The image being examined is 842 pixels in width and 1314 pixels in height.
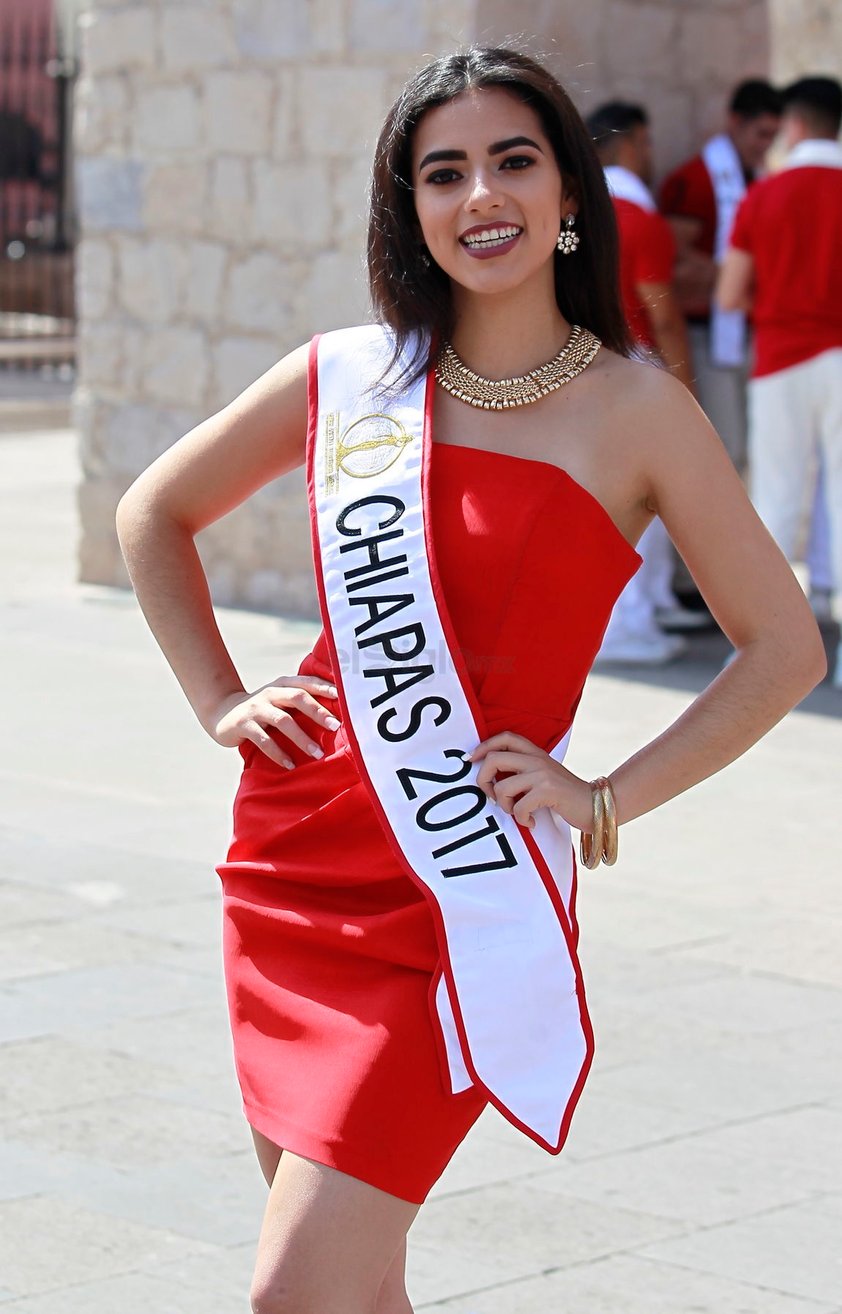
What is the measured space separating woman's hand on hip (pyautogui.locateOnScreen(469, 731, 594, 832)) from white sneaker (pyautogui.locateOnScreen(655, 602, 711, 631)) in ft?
20.3

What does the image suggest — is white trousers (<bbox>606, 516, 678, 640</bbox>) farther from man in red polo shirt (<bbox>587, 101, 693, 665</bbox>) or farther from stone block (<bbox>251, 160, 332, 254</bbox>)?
stone block (<bbox>251, 160, 332, 254</bbox>)

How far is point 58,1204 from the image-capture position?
3199mm

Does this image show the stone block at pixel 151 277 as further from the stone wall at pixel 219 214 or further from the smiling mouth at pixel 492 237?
the smiling mouth at pixel 492 237

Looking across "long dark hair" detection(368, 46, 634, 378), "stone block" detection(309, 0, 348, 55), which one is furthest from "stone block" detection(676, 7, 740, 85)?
"long dark hair" detection(368, 46, 634, 378)

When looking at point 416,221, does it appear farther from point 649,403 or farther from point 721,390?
point 721,390

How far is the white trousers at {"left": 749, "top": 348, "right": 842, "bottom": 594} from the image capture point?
7375mm

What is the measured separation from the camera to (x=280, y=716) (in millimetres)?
2377

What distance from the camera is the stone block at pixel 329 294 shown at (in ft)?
26.9

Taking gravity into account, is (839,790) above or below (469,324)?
below

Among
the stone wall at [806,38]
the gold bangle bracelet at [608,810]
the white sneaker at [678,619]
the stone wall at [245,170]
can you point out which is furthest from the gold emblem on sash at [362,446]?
the stone wall at [806,38]

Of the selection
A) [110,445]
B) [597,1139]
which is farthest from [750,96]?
[597,1139]

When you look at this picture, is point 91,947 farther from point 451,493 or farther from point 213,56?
point 213,56

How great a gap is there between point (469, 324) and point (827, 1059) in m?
1.94

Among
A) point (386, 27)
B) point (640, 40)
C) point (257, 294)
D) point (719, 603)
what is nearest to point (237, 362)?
point (257, 294)
